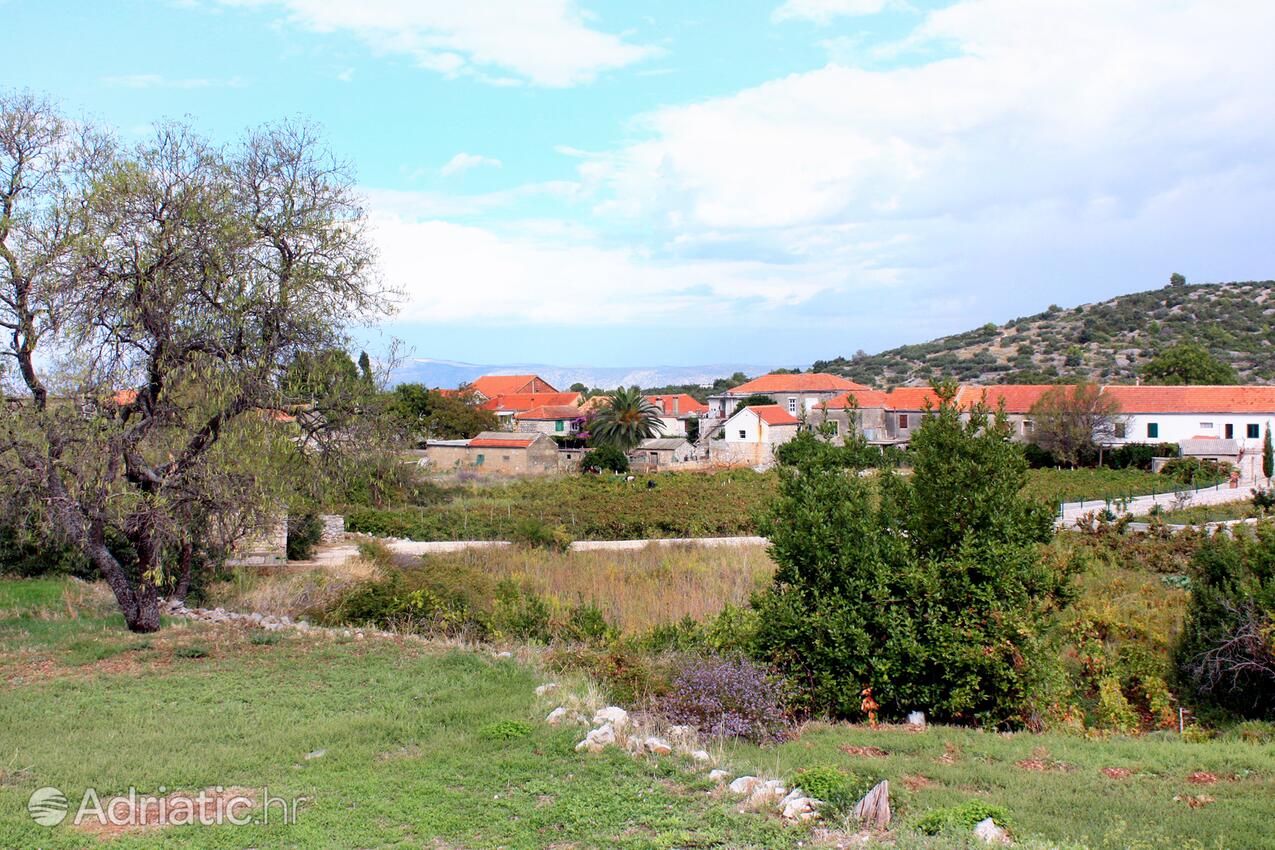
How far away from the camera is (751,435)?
58.6 m

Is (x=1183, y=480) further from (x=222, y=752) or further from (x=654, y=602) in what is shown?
(x=222, y=752)

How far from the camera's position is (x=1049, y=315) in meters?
113

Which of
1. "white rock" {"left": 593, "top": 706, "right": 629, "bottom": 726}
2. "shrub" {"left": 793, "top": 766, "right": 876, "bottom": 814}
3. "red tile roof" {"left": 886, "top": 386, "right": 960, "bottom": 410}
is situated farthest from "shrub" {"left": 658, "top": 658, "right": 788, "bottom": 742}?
"red tile roof" {"left": 886, "top": 386, "right": 960, "bottom": 410}

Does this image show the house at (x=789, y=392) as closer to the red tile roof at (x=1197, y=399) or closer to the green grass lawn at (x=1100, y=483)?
the red tile roof at (x=1197, y=399)

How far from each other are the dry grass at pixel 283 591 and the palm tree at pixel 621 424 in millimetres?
39197

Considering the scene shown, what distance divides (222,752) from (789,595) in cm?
610

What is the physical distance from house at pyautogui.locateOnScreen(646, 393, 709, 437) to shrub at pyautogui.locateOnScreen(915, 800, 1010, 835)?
66559 mm

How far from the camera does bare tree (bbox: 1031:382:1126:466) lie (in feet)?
160

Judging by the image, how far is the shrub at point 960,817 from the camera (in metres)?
5.68

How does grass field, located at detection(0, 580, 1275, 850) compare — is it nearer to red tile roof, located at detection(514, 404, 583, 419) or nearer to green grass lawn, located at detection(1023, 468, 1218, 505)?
green grass lawn, located at detection(1023, 468, 1218, 505)

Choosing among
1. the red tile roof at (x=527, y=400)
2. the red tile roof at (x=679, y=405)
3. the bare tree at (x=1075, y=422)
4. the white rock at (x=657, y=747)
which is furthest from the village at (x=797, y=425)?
the white rock at (x=657, y=747)

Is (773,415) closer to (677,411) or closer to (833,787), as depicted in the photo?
(677,411)

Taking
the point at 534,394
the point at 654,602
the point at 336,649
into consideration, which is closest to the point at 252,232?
the point at 336,649

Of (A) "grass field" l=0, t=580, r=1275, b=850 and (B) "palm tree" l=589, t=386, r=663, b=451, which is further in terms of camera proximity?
(B) "palm tree" l=589, t=386, r=663, b=451
